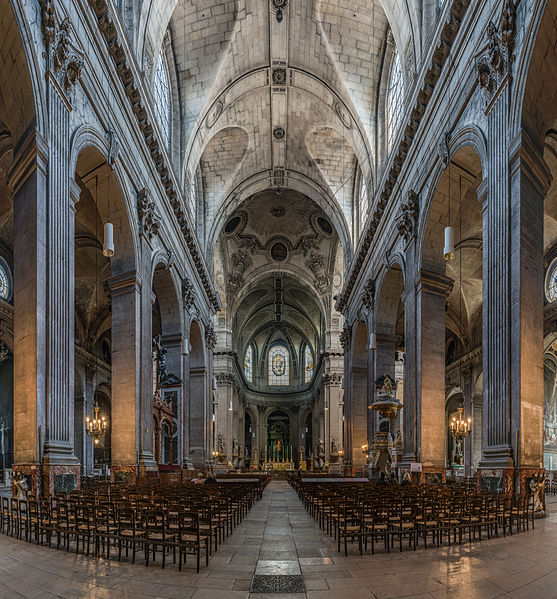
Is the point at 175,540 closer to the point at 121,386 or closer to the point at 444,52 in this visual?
the point at 121,386

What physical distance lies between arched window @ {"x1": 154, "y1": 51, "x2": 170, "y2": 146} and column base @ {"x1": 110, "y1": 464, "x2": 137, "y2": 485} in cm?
1320

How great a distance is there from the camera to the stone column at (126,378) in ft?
59.1

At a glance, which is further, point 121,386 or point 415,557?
point 121,386

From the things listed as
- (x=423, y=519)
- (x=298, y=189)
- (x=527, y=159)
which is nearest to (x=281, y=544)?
(x=423, y=519)

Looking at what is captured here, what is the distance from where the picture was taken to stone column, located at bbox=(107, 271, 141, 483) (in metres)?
18.0

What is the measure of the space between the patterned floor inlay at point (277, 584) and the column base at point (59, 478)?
5328 millimetres

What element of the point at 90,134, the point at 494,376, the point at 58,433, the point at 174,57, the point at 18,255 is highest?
the point at 174,57

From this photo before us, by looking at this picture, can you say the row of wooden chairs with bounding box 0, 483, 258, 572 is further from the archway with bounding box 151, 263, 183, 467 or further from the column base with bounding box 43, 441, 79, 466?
the archway with bounding box 151, 263, 183, 467

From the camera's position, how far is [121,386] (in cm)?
1845

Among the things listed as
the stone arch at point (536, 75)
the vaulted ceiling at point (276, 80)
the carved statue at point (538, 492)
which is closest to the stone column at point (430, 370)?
the carved statue at point (538, 492)

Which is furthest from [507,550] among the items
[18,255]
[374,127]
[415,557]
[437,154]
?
[374,127]

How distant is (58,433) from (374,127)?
21.3 m

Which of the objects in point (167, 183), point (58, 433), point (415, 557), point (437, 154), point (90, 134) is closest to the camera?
point (415, 557)

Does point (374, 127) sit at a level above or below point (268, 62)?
below
